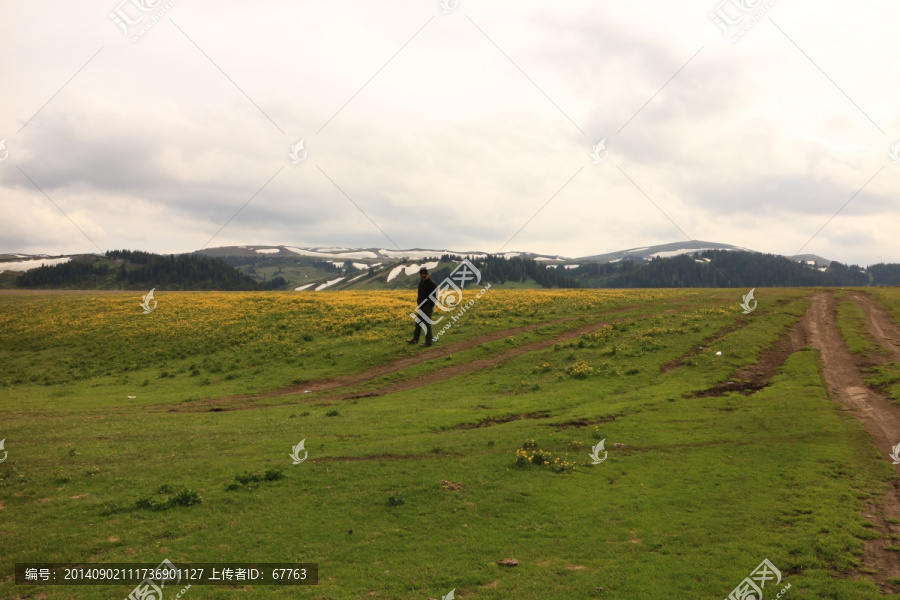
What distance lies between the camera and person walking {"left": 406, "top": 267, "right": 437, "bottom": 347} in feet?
113

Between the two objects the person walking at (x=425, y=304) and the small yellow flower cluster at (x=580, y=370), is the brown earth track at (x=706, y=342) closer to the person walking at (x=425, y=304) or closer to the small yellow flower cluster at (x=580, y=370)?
the small yellow flower cluster at (x=580, y=370)

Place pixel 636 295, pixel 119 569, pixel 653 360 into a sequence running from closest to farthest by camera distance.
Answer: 1. pixel 119 569
2. pixel 653 360
3. pixel 636 295

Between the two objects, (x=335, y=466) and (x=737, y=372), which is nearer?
(x=335, y=466)

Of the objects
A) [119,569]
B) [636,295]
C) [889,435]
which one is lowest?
[119,569]

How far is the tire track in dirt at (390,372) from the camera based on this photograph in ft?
91.2

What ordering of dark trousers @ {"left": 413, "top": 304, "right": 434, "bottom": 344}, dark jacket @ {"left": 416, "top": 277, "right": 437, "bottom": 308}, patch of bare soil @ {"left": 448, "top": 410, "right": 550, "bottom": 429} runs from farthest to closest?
dark trousers @ {"left": 413, "top": 304, "right": 434, "bottom": 344}, dark jacket @ {"left": 416, "top": 277, "right": 437, "bottom": 308}, patch of bare soil @ {"left": 448, "top": 410, "right": 550, "bottom": 429}

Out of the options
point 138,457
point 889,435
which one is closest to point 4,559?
point 138,457

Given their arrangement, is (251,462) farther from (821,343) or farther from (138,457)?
(821,343)

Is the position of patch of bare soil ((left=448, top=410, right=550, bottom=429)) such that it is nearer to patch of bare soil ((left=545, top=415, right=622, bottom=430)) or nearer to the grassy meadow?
the grassy meadow

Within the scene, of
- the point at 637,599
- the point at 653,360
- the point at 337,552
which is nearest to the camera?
the point at 637,599

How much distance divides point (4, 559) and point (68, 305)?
63199 mm

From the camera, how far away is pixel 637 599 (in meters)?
9.64

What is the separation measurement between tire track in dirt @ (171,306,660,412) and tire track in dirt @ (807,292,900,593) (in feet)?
52.6

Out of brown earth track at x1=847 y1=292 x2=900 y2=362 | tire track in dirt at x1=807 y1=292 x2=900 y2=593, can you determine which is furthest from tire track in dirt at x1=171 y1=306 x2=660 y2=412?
brown earth track at x1=847 y1=292 x2=900 y2=362
